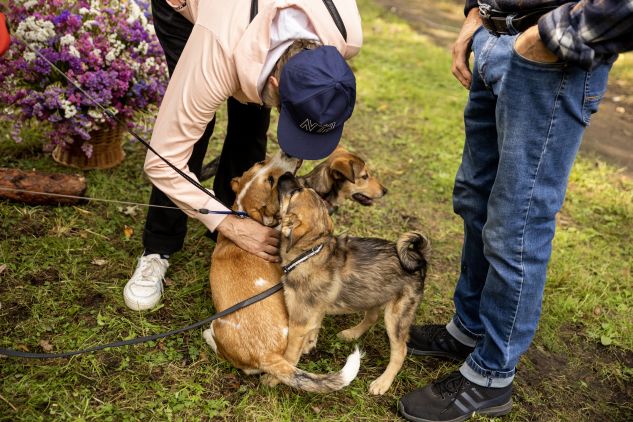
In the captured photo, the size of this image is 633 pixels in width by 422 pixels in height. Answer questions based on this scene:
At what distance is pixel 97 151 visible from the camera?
494cm

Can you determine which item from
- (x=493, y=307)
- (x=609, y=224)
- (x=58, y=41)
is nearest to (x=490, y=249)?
(x=493, y=307)

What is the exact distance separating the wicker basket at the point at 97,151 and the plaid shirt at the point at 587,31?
12.3ft

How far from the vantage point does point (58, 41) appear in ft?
14.4

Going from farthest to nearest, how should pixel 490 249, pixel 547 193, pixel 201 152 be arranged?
pixel 201 152 → pixel 490 249 → pixel 547 193

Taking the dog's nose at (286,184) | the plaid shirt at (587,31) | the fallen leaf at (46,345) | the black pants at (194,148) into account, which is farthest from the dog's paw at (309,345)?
the plaid shirt at (587,31)

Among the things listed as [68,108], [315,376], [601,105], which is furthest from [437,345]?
[601,105]

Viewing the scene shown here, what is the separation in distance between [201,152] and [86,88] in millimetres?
1337

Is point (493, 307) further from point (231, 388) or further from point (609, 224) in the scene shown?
point (609, 224)

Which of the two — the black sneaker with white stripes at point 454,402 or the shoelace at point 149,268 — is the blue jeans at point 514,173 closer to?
the black sneaker with white stripes at point 454,402

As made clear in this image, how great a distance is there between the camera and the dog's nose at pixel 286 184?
3.53 m

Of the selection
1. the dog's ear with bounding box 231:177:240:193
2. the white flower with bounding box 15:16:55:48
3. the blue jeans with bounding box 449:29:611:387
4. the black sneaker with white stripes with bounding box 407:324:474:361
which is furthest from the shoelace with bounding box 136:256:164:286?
the blue jeans with bounding box 449:29:611:387

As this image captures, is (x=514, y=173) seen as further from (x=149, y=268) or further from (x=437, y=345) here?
(x=149, y=268)

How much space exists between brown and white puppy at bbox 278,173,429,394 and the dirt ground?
4355 mm

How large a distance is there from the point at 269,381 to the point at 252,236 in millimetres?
882
